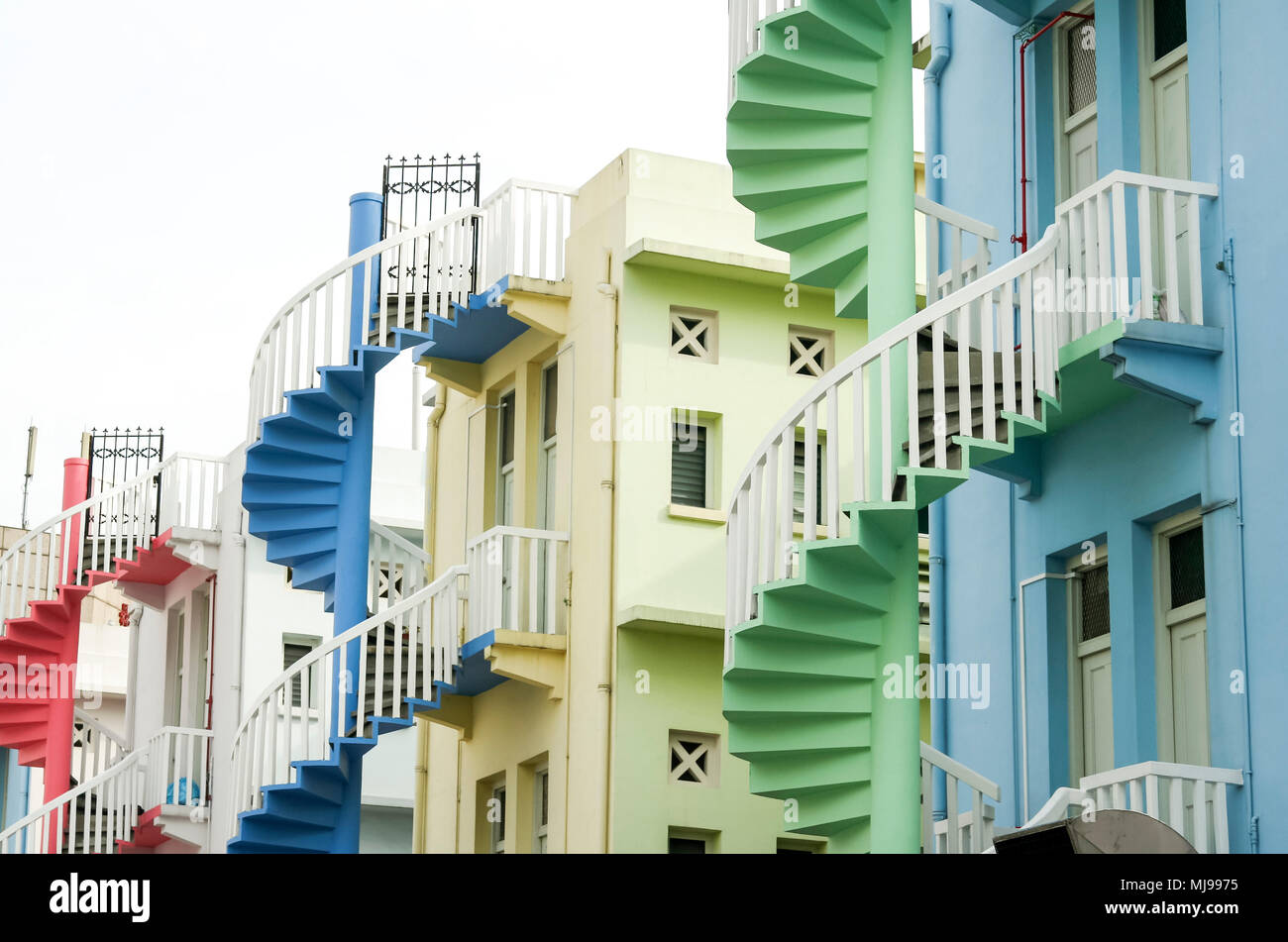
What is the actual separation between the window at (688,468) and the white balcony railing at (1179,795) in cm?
677

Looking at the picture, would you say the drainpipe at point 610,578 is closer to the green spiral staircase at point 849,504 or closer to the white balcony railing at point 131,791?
the green spiral staircase at point 849,504

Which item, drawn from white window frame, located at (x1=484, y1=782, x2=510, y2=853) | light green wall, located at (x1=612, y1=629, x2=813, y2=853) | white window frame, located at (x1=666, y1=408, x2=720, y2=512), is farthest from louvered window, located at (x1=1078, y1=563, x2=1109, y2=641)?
white window frame, located at (x1=484, y1=782, x2=510, y2=853)

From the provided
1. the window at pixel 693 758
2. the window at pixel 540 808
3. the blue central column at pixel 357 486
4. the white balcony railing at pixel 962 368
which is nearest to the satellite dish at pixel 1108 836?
the white balcony railing at pixel 962 368

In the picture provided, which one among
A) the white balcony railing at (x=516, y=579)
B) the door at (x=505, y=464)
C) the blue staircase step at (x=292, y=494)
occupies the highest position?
the door at (x=505, y=464)

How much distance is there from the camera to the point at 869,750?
12.5 meters

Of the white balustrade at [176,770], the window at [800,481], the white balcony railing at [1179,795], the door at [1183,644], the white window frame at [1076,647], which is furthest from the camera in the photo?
the white balustrade at [176,770]

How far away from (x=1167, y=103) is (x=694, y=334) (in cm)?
584

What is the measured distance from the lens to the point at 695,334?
1788 cm

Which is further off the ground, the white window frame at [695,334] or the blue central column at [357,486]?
the white window frame at [695,334]

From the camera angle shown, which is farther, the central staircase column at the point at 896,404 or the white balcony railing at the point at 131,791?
the white balcony railing at the point at 131,791

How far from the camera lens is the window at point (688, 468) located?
17641 mm
